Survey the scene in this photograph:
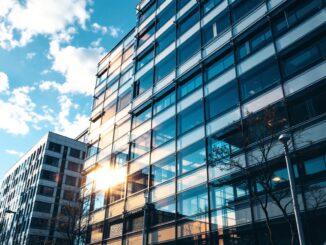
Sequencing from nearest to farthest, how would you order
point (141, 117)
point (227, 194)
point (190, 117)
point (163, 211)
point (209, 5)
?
1. point (227, 194)
2. point (163, 211)
3. point (190, 117)
4. point (209, 5)
5. point (141, 117)

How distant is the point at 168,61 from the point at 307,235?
22.1 metres

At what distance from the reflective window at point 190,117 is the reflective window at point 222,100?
0.99 m

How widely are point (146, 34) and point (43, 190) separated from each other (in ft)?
143

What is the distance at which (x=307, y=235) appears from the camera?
17.5 m

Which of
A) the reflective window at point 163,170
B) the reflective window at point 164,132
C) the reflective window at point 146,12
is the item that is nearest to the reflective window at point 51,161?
the reflective window at point 146,12

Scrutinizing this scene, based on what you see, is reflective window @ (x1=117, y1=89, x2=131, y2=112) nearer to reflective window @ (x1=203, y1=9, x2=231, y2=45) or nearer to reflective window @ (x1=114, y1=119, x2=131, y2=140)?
reflective window @ (x1=114, y1=119, x2=131, y2=140)

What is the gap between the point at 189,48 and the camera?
32.2 meters

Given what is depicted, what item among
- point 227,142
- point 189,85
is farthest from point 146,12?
point 227,142

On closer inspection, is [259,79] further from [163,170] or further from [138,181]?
[138,181]

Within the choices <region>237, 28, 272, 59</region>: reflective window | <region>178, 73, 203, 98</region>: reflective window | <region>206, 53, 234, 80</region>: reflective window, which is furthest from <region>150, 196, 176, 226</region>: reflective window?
<region>237, 28, 272, 59</region>: reflective window

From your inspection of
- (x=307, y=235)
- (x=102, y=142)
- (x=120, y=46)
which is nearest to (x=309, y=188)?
(x=307, y=235)

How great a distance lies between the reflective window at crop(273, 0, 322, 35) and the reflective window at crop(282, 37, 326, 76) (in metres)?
2.11

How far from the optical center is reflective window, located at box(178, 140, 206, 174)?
26.1 m

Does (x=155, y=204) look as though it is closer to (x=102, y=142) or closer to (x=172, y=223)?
(x=172, y=223)
